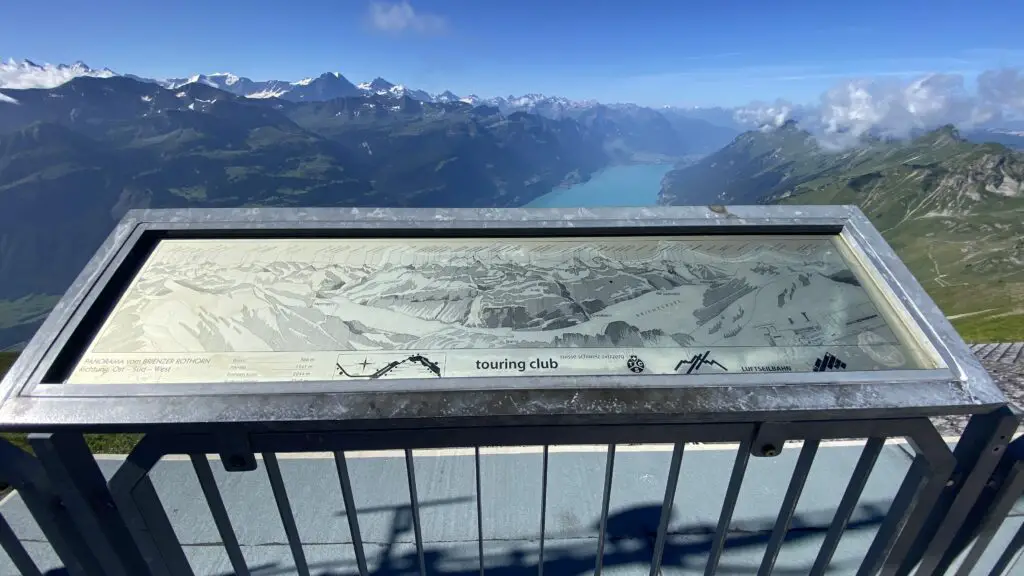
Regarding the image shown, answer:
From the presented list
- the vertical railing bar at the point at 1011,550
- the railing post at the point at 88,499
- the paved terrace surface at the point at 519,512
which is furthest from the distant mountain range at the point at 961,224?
the railing post at the point at 88,499

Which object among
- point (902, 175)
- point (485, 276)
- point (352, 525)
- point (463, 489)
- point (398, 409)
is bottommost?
point (902, 175)

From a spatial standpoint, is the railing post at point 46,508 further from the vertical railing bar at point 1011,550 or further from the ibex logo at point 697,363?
the vertical railing bar at point 1011,550

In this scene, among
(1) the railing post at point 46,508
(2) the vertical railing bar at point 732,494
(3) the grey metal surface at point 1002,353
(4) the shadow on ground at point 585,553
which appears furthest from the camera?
(3) the grey metal surface at point 1002,353

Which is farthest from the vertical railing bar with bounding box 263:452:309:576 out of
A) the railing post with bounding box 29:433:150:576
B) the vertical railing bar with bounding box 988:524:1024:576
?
the vertical railing bar with bounding box 988:524:1024:576

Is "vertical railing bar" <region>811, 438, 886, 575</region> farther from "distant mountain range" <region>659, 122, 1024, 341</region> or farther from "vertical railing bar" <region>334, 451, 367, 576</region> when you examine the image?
"distant mountain range" <region>659, 122, 1024, 341</region>

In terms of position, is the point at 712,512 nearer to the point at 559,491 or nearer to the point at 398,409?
the point at 559,491

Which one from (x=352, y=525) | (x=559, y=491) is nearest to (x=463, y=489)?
(x=559, y=491)

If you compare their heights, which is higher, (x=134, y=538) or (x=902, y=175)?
(x=134, y=538)
